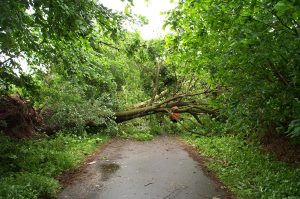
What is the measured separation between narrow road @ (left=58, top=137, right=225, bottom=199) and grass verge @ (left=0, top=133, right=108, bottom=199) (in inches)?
21.1

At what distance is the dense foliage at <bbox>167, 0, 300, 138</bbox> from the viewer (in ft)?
17.4

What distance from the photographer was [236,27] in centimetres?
541

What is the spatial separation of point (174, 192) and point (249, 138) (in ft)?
20.3

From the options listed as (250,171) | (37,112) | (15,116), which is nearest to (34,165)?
(15,116)

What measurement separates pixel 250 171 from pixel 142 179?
3022 mm

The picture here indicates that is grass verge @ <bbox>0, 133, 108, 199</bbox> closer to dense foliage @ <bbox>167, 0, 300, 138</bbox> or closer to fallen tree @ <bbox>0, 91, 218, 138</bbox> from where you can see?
fallen tree @ <bbox>0, 91, 218, 138</bbox>

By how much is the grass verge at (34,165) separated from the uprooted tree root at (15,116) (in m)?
0.90

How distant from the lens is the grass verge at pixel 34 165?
20.4 ft

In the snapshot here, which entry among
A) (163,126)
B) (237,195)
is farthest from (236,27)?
(163,126)

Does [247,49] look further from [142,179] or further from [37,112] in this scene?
[37,112]

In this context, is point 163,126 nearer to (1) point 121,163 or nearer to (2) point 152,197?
(1) point 121,163

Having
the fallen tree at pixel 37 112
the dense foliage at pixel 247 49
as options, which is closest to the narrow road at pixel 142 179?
the dense foliage at pixel 247 49

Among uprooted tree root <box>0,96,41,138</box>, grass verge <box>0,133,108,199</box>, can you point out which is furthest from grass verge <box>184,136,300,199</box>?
uprooted tree root <box>0,96,41,138</box>

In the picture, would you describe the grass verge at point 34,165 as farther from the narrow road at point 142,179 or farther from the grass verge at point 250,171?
the grass verge at point 250,171
